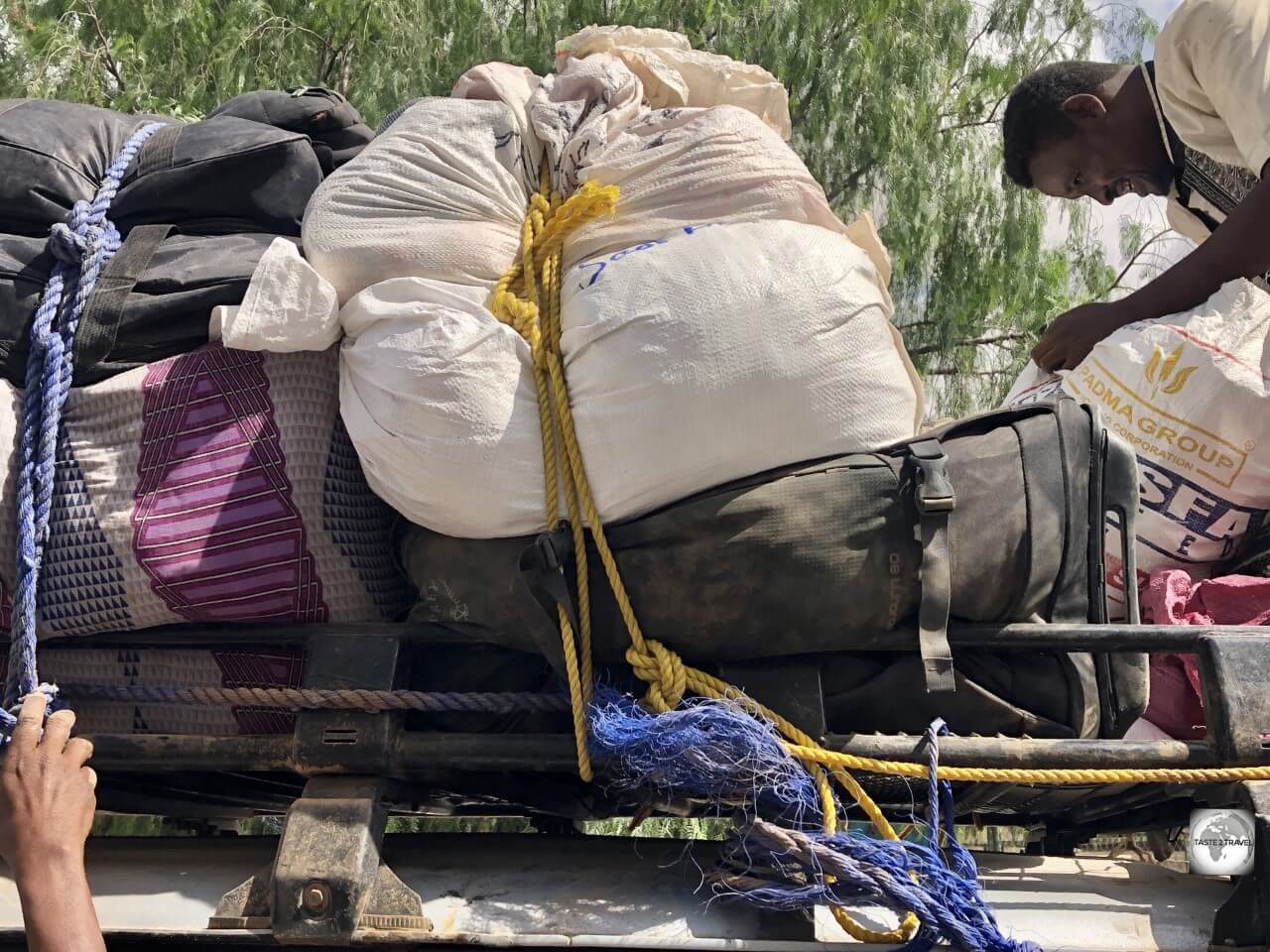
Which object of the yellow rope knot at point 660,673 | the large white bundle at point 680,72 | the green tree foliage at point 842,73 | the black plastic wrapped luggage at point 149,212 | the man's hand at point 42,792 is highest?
the large white bundle at point 680,72

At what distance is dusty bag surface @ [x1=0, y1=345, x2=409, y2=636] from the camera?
177 centimetres

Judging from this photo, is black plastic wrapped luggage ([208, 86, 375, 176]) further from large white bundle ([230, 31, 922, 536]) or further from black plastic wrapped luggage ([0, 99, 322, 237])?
large white bundle ([230, 31, 922, 536])

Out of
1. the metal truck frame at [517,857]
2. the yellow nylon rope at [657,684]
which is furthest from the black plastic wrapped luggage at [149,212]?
the yellow nylon rope at [657,684]

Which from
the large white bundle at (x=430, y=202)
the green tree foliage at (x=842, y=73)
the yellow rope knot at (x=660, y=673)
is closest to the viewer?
the yellow rope knot at (x=660, y=673)

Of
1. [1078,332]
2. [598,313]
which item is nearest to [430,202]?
[598,313]

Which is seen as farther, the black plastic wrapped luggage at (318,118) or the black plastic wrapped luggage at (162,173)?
the black plastic wrapped luggage at (318,118)

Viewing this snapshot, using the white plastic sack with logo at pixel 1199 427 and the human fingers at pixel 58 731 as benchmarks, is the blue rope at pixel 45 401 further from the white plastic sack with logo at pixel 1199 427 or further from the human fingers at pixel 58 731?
the white plastic sack with logo at pixel 1199 427

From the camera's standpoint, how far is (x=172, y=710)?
1879 mm

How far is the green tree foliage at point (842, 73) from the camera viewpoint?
600 cm

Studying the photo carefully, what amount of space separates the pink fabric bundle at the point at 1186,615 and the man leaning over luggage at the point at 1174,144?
0.54 meters

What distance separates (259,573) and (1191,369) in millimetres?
1645

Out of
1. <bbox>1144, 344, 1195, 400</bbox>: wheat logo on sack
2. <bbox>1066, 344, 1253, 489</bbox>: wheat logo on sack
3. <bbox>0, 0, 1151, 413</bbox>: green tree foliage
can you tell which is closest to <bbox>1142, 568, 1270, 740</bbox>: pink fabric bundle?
<bbox>1066, 344, 1253, 489</bbox>: wheat logo on sack

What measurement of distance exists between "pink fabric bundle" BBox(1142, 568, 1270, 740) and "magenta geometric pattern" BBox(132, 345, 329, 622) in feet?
4.42

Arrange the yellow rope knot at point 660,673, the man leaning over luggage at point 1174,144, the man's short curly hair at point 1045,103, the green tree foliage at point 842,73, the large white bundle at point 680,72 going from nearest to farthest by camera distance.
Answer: the yellow rope knot at point 660,673
the large white bundle at point 680,72
the man leaning over luggage at point 1174,144
the man's short curly hair at point 1045,103
the green tree foliage at point 842,73
